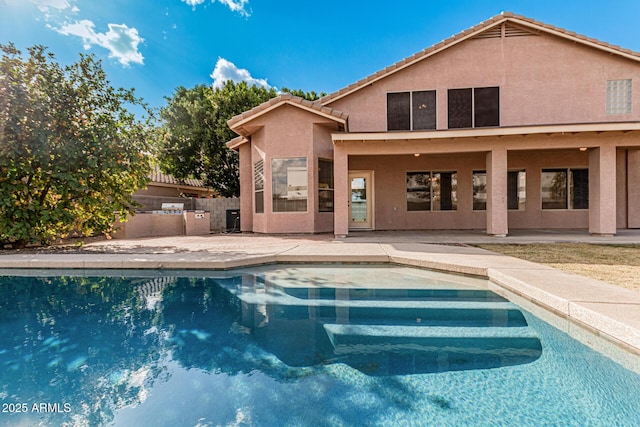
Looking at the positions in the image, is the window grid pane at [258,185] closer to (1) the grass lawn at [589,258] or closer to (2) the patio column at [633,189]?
(1) the grass lawn at [589,258]

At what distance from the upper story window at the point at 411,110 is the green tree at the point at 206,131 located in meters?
9.88

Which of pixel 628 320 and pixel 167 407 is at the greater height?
pixel 628 320

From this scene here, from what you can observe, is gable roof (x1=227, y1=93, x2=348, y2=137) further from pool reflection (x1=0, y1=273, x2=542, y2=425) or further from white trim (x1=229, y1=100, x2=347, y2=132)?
pool reflection (x1=0, y1=273, x2=542, y2=425)

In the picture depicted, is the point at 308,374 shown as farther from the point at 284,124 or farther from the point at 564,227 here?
the point at 564,227

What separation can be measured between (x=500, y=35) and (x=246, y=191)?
11357mm

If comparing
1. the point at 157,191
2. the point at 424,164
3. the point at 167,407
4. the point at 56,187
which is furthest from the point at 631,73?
the point at 157,191

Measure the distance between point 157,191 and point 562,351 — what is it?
64.3 feet

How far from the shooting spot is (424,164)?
1195cm

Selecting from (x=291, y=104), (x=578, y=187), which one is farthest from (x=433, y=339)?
(x=578, y=187)

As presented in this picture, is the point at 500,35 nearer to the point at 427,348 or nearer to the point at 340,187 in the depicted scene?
the point at 340,187

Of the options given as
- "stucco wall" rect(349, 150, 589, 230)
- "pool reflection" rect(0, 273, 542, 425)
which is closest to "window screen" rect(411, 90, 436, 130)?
"stucco wall" rect(349, 150, 589, 230)

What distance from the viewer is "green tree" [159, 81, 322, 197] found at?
1759 centimetres

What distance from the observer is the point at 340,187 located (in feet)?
30.1

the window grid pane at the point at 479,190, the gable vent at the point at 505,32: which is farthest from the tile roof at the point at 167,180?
the gable vent at the point at 505,32
